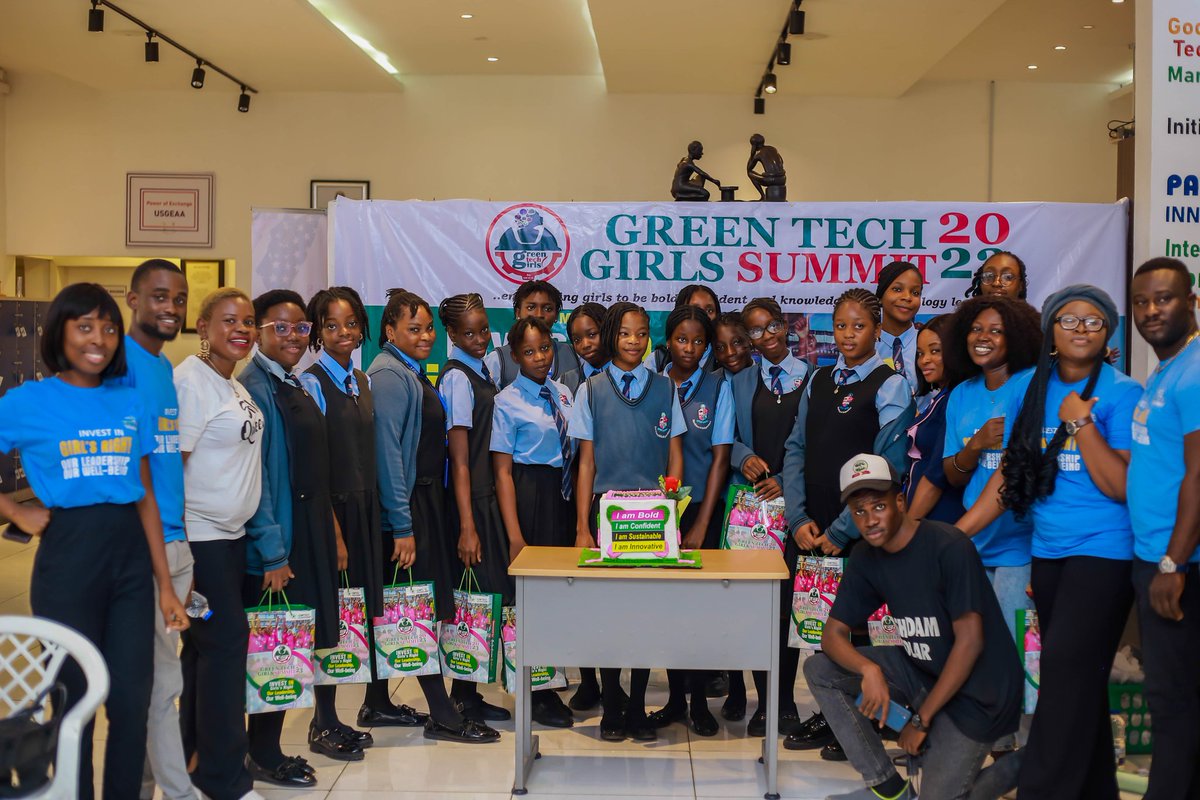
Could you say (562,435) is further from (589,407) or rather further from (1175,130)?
(1175,130)

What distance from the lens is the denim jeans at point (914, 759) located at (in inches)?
128

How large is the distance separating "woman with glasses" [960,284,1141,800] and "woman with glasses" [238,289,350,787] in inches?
88.0

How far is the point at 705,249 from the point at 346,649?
9.81ft

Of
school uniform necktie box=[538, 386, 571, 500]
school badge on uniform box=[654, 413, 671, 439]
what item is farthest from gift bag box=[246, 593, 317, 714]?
school badge on uniform box=[654, 413, 671, 439]

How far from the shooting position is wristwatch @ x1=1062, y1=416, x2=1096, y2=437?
10.0ft

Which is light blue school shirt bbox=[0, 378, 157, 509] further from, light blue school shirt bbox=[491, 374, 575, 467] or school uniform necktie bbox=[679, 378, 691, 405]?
school uniform necktie bbox=[679, 378, 691, 405]

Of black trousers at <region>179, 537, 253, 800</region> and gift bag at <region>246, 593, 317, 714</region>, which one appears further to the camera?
gift bag at <region>246, 593, 317, 714</region>

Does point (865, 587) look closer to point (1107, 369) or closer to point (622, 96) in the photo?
point (1107, 369)

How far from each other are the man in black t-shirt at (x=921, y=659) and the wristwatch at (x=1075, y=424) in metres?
0.43

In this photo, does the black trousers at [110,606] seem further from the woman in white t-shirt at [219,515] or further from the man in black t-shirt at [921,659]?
the man in black t-shirt at [921,659]

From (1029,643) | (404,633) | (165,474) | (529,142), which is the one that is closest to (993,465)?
(1029,643)

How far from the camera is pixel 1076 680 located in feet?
10.1

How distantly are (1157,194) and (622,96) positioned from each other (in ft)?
22.4

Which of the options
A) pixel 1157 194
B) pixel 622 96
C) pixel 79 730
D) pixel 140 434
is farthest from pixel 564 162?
pixel 79 730
